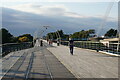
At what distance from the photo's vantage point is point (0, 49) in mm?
19375

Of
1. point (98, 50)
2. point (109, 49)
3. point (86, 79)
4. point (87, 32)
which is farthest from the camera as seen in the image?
point (87, 32)

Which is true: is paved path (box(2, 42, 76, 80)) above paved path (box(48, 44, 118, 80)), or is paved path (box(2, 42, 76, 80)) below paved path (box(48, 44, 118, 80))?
below

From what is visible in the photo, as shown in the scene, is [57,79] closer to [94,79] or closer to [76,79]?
[76,79]

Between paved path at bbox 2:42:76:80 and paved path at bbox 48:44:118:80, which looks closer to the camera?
paved path at bbox 2:42:76:80

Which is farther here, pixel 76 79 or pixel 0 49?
pixel 0 49

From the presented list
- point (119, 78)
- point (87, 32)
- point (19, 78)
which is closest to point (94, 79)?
point (119, 78)

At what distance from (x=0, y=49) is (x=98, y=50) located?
13236 mm

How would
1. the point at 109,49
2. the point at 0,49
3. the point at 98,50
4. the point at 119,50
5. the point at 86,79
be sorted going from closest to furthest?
the point at 86,79
the point at 0,49
the point at 119,50
the point at 109,49
the point at 98,50

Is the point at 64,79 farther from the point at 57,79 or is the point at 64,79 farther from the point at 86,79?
the point at 86,79

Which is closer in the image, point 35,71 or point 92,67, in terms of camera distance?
point 35,71

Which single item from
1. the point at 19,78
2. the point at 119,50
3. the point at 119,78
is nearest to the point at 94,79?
the point at 119,78

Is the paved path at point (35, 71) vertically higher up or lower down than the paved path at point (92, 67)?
lower down

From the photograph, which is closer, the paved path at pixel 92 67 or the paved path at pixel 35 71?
the paved path at pixel 35 71

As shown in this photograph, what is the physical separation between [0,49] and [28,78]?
10.5 metres
